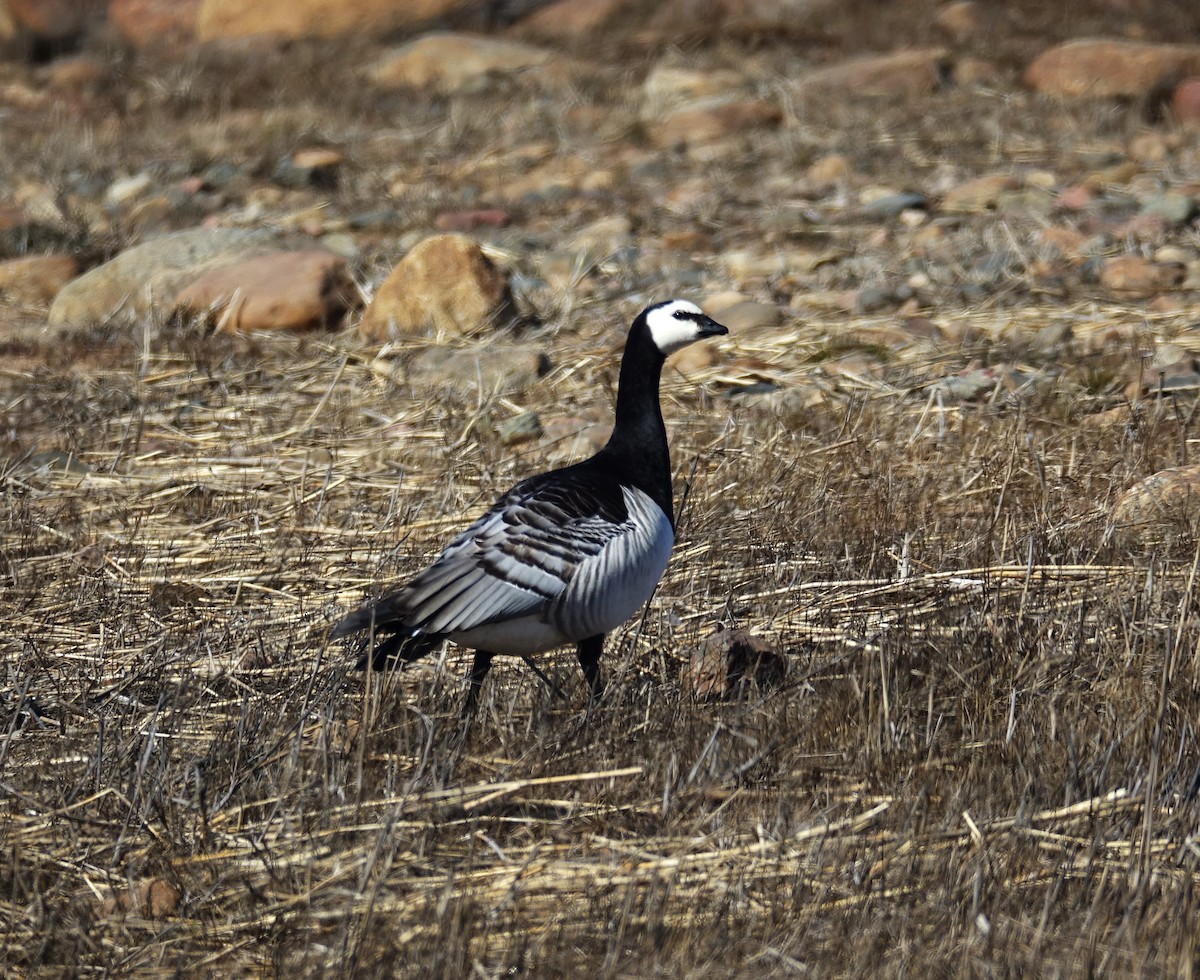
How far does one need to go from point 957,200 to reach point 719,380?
12.0ft

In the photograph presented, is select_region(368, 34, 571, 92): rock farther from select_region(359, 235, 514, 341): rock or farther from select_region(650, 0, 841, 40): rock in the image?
select_region(359, 235, 514, 341): rock

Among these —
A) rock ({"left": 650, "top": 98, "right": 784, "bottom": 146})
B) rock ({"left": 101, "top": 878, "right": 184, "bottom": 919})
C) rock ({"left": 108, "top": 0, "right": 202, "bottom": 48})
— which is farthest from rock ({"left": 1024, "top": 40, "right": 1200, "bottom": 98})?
rock ({"left": 101, "top": 878, "right": 184, "bottom": 919})

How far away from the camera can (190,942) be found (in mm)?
3312

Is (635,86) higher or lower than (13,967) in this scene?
lower

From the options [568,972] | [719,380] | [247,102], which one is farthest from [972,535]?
[247,102]

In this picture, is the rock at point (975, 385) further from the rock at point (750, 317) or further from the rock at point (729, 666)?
the rock at point (729, 666)

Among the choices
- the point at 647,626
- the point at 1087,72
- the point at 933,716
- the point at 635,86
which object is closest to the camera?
the point at 933,716

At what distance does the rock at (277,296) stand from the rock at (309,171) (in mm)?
3356

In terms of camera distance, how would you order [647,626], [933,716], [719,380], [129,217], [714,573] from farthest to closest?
[129,217]
[719,380]
[714,573]
[647,626]
[933,716]

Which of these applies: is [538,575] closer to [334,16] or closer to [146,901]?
[146,901]

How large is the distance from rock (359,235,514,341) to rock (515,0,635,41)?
9.86 m

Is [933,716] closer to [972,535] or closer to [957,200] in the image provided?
[972,535]


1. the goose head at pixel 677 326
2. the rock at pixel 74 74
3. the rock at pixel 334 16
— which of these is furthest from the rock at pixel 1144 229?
the rock at pixel 74 74

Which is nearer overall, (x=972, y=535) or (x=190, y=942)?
(x=190, y=942)
